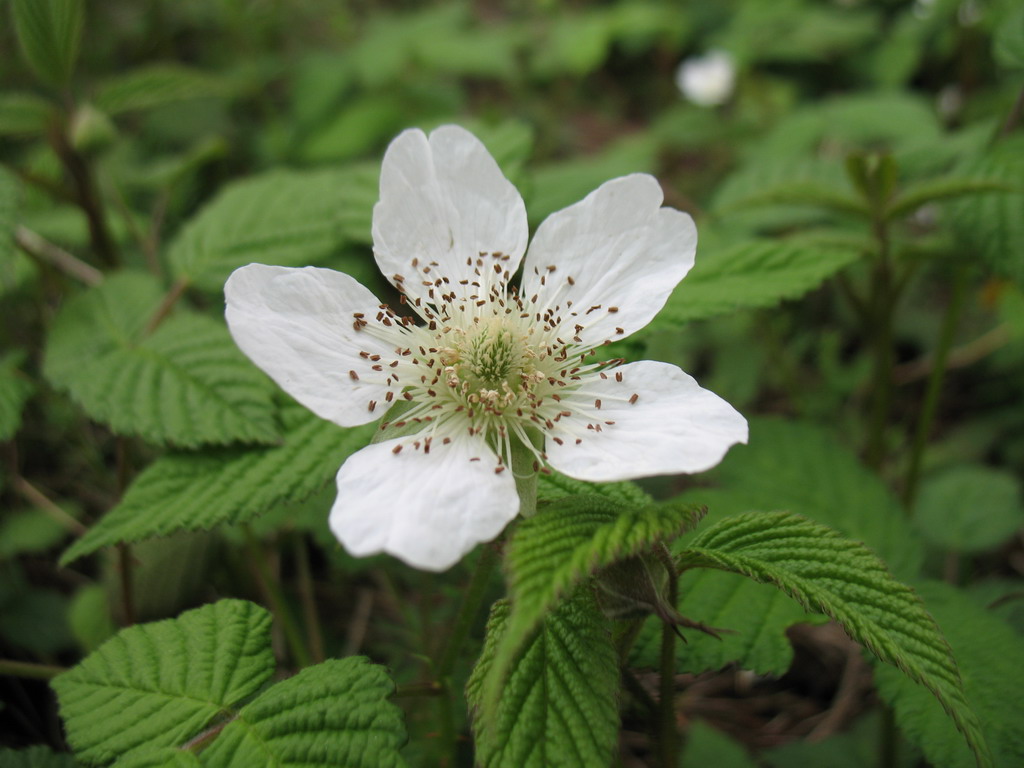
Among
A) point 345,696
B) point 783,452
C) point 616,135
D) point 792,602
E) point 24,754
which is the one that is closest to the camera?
point 345,696

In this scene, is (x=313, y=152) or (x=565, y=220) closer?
(x=565, y=220)

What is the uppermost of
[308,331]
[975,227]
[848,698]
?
[308,331]

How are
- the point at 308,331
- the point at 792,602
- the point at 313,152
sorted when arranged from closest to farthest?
the point at 308,331
the point at 792,602
the point at 313,152

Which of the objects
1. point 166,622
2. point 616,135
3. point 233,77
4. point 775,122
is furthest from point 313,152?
point 166,622

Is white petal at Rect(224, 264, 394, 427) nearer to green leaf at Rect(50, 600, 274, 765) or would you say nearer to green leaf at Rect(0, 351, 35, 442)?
green leaf at Rect(50, 600, 274, 765)

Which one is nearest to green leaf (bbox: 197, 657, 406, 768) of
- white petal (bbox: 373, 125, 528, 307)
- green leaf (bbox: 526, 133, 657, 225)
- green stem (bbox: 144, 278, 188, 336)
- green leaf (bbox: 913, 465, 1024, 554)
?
white petal (bbox: 373, 125, 528, 307)

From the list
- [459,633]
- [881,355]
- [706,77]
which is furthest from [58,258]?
[706,77]

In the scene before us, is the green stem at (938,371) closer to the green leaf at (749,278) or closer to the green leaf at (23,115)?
the green leaf at (749,278)

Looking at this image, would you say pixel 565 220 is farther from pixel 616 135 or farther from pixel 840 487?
pixel 616 135
